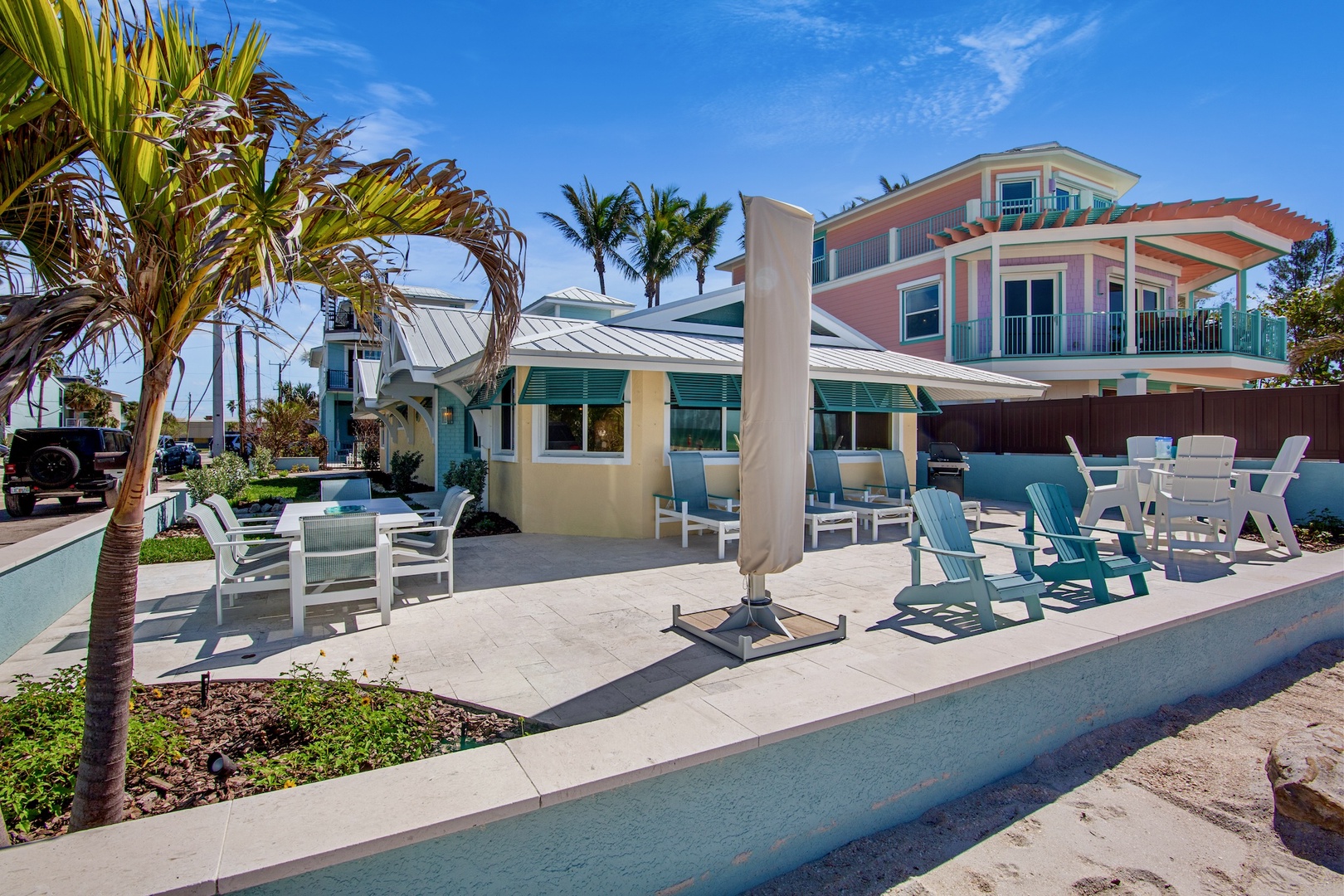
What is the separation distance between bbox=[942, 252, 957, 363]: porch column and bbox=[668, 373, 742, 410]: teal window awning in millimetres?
10467

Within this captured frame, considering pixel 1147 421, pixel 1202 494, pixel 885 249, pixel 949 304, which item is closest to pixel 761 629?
pixel 1202 494

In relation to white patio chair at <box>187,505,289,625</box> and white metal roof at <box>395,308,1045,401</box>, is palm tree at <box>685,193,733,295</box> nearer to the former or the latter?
white metal roof at <box>395,308,1045,401</box>

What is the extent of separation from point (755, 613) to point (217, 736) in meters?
3.20

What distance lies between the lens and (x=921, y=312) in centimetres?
1922

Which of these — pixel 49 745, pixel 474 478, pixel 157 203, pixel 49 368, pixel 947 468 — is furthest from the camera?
pixel 947 468

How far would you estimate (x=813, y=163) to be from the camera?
9.62 m

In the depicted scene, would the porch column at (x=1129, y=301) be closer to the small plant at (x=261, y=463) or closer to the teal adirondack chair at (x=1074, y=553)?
the teal adirondack chair at (x=1074, y=553)

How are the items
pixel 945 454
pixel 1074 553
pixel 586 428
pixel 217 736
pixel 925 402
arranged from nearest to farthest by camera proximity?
1. pixel 217 736
2. pixel 1074 553
3. pixel 586 428
4. pixel 925 402
5. pixel 945 454

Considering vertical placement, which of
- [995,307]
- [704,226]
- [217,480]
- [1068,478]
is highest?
[704,226]

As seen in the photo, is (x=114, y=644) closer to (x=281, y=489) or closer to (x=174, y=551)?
(x=174, y=551)

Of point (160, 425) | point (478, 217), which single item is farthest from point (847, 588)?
point (160, 425)

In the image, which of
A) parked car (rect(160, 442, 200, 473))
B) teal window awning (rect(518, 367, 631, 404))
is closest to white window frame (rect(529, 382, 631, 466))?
teal window awning (rect(518, 367, 631, 404))

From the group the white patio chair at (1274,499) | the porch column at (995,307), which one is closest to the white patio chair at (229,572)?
the white patio chair at (1274,499)

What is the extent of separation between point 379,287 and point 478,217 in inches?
23.4
